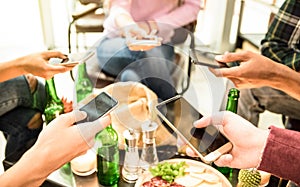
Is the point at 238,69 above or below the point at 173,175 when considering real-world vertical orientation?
above

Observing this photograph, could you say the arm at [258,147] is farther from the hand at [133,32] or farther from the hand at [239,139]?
the hand at [133,32]

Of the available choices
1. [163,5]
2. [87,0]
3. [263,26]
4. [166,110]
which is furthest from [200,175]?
[263,26]

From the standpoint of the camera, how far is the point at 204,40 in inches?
127

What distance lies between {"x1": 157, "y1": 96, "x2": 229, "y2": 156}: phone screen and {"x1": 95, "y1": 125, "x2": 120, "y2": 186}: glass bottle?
0.17 metres

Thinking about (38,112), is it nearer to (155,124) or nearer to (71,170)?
(71,170)

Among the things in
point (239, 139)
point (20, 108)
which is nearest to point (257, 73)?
point (239, 139)

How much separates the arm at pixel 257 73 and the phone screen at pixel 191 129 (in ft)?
0.88

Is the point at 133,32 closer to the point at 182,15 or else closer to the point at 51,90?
the point at 182,15

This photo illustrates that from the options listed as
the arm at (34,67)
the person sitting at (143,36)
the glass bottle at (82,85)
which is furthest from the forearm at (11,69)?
the person sitting at (143,36)

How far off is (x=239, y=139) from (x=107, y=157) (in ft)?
1.23

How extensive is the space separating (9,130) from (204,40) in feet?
7.59

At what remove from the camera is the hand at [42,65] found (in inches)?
41.1

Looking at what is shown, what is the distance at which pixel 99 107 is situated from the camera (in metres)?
0.83

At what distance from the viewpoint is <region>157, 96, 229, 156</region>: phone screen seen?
81cm
